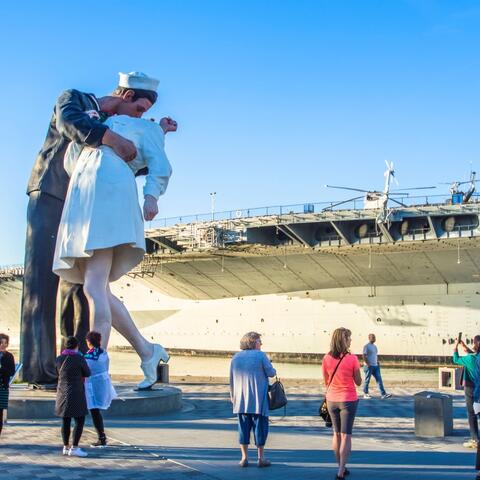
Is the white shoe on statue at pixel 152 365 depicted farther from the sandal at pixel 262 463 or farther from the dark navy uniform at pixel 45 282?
the sandal at pixel 262 463

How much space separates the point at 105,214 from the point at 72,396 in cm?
241

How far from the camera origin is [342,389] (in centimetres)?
558

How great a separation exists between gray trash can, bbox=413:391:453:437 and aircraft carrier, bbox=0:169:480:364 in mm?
19766

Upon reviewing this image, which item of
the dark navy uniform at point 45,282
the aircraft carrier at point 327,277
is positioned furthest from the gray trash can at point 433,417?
the aircraft carrier at point 327,277

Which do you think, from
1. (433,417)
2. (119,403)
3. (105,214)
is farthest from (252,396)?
(119,403)

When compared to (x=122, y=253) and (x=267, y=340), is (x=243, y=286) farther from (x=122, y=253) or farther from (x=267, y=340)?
(x=122, y=253)

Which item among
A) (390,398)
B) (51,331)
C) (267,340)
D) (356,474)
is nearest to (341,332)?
(356,474)

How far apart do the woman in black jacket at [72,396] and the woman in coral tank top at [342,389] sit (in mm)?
2196

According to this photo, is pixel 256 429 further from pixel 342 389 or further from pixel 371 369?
pixel 371 369

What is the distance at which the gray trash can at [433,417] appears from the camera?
27.7 ft

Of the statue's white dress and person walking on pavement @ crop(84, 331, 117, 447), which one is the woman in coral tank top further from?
the statue's white dress

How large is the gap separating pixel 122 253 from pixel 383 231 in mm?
21684

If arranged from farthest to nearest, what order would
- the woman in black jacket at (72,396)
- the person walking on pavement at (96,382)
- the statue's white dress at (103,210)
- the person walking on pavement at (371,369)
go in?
1. the person walking on pavement at (371,369)
2. the statue's white dress at (103,210)
3. the person walking on pavement at (96,382)
4. the woman in black jacket at (72,396)

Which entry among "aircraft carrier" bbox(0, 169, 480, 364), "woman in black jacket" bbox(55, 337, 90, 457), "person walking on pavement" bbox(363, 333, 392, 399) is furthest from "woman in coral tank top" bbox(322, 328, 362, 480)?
"aircraft carrier" bbox(0, 169, 480, 364)
